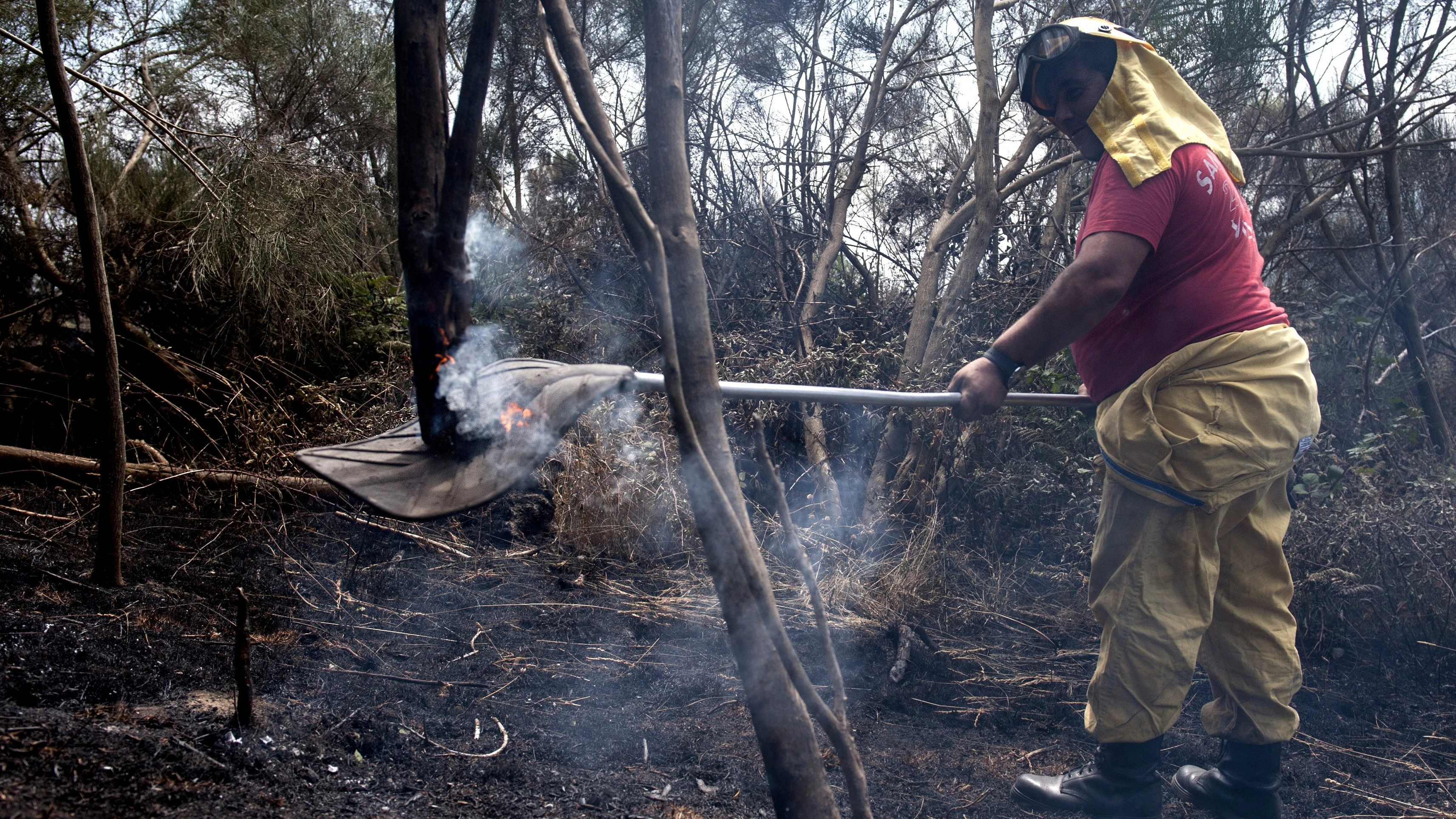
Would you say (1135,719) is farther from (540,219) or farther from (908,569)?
(540,219)

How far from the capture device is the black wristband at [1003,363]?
2174 mm

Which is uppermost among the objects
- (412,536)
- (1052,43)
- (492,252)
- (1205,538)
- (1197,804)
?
(492,252)

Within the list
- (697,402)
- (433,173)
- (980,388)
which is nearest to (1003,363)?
(980,388)

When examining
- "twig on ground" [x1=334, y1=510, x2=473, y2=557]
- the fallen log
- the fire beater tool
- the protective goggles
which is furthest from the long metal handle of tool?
the fallen log

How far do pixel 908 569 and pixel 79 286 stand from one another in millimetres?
4894

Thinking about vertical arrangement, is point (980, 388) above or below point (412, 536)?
above

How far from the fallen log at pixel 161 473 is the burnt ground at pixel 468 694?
113 mm

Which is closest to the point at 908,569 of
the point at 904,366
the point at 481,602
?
the point at 904,366

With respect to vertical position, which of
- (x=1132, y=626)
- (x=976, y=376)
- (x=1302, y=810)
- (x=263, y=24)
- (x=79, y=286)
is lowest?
(x=1302, y=810)

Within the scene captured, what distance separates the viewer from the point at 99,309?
8.75ft

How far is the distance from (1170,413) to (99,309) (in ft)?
10.9

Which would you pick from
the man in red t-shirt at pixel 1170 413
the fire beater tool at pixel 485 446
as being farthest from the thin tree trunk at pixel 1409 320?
the fire beater tool at pixel 485 446

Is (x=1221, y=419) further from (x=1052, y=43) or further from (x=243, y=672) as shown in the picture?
(x=243, y=672)

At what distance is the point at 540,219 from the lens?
704cm
